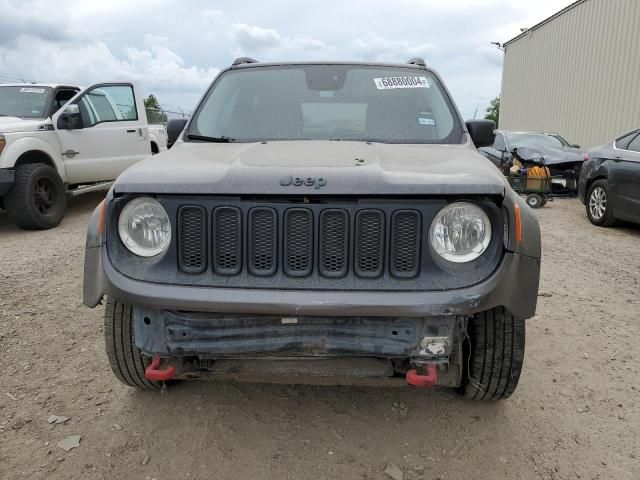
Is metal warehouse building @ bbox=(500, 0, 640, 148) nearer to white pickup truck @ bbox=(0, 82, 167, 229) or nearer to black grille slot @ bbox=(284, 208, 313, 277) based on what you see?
white pickup truck @ bbox=(0, 82, 167, 229)

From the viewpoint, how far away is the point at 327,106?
3.33 meters

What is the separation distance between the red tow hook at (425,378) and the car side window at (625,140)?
662cm

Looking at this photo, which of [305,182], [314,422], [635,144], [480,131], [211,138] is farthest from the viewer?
[635,144]

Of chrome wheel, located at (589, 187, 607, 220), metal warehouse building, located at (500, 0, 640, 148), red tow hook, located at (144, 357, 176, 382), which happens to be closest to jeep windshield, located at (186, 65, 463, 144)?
red tow hook, located at (144, 357, 176, 382)

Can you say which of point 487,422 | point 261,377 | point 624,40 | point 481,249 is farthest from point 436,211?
point 624,40

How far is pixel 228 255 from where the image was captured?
7.01ft

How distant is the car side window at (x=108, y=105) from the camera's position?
25.7ft

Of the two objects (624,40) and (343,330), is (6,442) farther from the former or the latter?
(624,40)

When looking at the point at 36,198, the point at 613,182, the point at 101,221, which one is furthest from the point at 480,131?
the point at 36,198

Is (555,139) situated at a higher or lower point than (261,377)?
higher

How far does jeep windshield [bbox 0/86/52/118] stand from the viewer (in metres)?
7.47

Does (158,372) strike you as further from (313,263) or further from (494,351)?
(494,351)

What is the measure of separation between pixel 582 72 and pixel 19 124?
15.0 metres

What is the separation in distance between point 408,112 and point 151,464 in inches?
95.2
